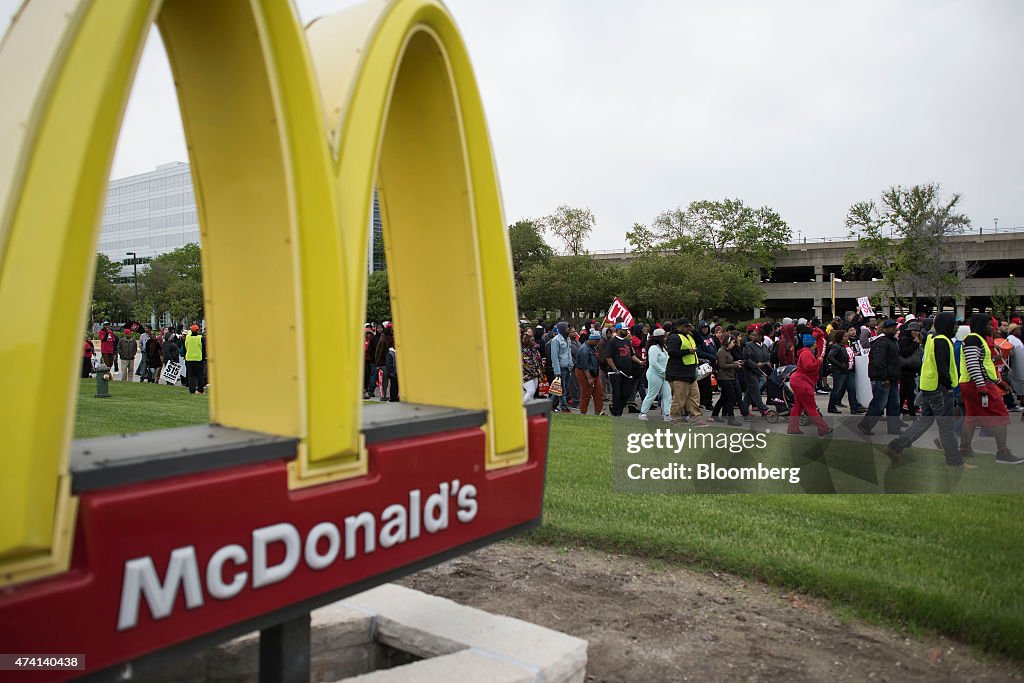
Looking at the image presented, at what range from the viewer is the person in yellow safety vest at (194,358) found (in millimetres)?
17906

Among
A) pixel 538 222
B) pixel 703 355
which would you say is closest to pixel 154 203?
pixel 538 222

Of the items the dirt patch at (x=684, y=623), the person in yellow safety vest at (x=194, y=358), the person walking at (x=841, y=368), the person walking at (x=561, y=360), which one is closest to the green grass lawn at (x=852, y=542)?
the dirt patch at (x=684, y=623)

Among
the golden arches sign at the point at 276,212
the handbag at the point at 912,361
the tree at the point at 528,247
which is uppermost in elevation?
the tree at the point at 528,247

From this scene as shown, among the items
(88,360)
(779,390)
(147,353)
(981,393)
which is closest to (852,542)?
(981,393)

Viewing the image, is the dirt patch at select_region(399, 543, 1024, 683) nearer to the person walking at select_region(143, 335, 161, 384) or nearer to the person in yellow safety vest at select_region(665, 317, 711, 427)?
the person in yellow safety vest at select_region(665, 317, 711, 427)

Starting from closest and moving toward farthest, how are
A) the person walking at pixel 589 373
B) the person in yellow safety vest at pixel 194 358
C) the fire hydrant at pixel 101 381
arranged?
1. the person walking at pixel 589 373
2. the fire hydrant at pixel 101 381
3. the person in yellow safety vest at pixel 194 358

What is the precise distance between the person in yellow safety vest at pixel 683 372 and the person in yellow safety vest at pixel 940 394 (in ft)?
11.0

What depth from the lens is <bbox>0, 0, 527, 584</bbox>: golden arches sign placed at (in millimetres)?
2164

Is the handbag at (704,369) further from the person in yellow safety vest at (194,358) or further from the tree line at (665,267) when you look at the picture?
the tree line at (665,267)

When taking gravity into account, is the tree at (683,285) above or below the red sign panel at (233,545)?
above

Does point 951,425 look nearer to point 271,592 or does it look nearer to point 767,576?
point 767,576

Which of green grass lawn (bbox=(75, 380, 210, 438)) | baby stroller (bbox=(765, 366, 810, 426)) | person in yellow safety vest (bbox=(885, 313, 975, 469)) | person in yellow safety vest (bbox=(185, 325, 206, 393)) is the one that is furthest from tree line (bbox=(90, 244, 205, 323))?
person in yellow safety vest (bbox=(885, 313, 975, 469))

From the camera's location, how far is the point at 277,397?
9.86 feet

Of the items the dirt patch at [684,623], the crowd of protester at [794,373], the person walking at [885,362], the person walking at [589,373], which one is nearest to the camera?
the dirt patch at [684,623]
